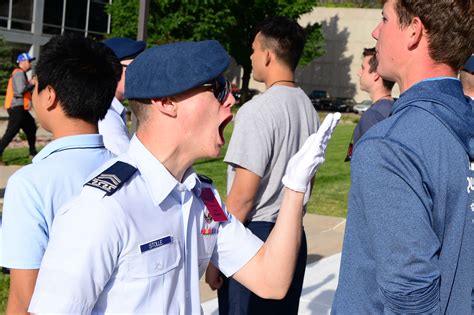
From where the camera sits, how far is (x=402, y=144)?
1860 mm

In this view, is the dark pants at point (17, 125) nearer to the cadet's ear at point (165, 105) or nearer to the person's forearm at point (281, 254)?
the person's forearm at point (281, 254)

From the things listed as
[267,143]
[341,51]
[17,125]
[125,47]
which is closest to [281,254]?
[267,143]

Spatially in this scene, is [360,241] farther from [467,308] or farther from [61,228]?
[61,228]

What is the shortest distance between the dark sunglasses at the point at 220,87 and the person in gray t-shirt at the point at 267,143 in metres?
1.25


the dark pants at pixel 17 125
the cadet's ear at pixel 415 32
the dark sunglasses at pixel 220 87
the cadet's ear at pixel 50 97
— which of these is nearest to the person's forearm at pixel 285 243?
the dark sunglasses at pixel 220 87

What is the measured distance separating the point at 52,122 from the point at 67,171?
0.87ft

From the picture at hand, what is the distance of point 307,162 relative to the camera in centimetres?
229

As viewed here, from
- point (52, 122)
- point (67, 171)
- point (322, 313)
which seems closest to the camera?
point (67, 171)

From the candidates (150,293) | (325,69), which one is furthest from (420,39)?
(325,69)

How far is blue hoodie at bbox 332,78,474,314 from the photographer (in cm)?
184

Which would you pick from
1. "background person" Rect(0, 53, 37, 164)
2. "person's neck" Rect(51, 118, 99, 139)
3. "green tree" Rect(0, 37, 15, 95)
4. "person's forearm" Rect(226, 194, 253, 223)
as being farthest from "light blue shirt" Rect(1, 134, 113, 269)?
"green tree" Rect(0, 37, 15, 95)

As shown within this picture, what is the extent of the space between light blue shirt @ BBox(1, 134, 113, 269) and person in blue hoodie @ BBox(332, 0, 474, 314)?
1.01 metres

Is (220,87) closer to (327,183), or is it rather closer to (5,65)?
(327,183)

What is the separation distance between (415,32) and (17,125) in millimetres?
11444
